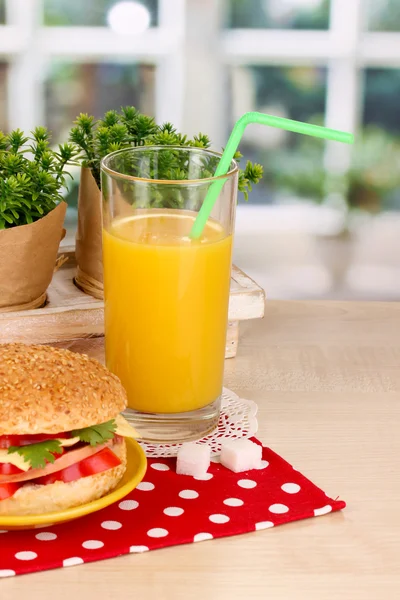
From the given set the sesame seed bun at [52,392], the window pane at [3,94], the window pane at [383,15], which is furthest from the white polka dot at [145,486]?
the window pane at [383,15]

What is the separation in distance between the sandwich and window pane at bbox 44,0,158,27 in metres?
2.67

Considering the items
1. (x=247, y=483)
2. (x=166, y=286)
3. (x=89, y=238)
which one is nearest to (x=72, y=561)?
(x=247, y=483)

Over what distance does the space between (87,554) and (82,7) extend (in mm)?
2874

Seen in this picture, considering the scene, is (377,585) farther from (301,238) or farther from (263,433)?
(301,238)

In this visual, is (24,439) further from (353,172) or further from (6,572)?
(353,172)

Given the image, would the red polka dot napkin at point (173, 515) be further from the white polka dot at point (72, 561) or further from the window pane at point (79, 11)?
the window pane at point (79, 11)

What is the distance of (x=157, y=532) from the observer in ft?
2.98

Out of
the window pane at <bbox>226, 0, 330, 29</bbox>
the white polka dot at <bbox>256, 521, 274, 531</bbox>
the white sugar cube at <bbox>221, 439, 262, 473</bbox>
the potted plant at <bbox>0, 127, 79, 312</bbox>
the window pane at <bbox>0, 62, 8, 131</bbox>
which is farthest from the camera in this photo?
the window pane at <bbox>226, 0, 330, 29</bbox>

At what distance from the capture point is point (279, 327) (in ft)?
5.11

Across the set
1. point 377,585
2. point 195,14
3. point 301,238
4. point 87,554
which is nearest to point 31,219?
point 87,554

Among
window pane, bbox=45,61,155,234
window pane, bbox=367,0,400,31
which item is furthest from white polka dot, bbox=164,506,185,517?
window pane, bbox=367,0,400,31

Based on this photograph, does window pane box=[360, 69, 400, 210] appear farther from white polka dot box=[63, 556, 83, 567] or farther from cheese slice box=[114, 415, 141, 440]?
white polka dot box=[63, 556, 83, 567]

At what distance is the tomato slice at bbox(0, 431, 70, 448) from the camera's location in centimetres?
89

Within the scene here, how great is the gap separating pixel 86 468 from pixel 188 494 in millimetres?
142
